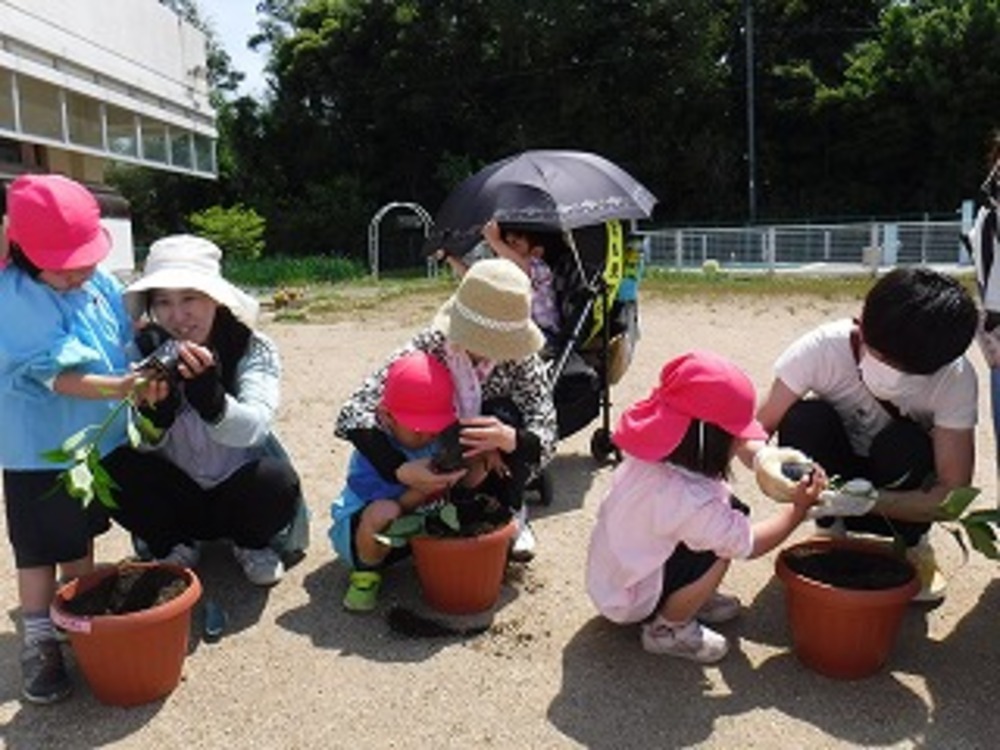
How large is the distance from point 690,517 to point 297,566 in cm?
146

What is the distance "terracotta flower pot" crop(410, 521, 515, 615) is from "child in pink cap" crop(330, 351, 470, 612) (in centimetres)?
14

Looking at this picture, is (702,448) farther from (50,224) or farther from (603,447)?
(603,447)

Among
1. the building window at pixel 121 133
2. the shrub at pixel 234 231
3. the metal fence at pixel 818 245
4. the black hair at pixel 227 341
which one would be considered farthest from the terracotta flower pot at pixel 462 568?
the shrub at pixel 234 231

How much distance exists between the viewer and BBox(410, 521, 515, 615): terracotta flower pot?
8.91 feet

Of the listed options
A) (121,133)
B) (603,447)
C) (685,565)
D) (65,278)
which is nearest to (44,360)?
(65,278)

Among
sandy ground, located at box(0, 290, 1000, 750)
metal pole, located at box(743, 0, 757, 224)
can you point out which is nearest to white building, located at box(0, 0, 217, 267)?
sandy ground, located at box(0, 290, 1000, 750)

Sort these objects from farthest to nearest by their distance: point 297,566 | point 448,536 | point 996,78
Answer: point 996,78
point 297,566
point 448,536

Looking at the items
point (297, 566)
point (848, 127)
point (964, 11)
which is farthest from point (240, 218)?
point (297, 566)

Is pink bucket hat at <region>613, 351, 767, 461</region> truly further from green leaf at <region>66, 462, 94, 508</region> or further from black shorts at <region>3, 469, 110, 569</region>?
black shorts at <region>3, 469, 110, 569</region>

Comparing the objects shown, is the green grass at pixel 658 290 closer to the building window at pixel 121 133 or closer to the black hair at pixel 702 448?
the building window at pixel 121 133

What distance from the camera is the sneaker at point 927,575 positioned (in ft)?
9.21

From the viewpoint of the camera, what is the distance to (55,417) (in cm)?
254

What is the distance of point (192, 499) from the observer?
2.97 m

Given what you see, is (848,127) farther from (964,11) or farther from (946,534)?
(946,534)
